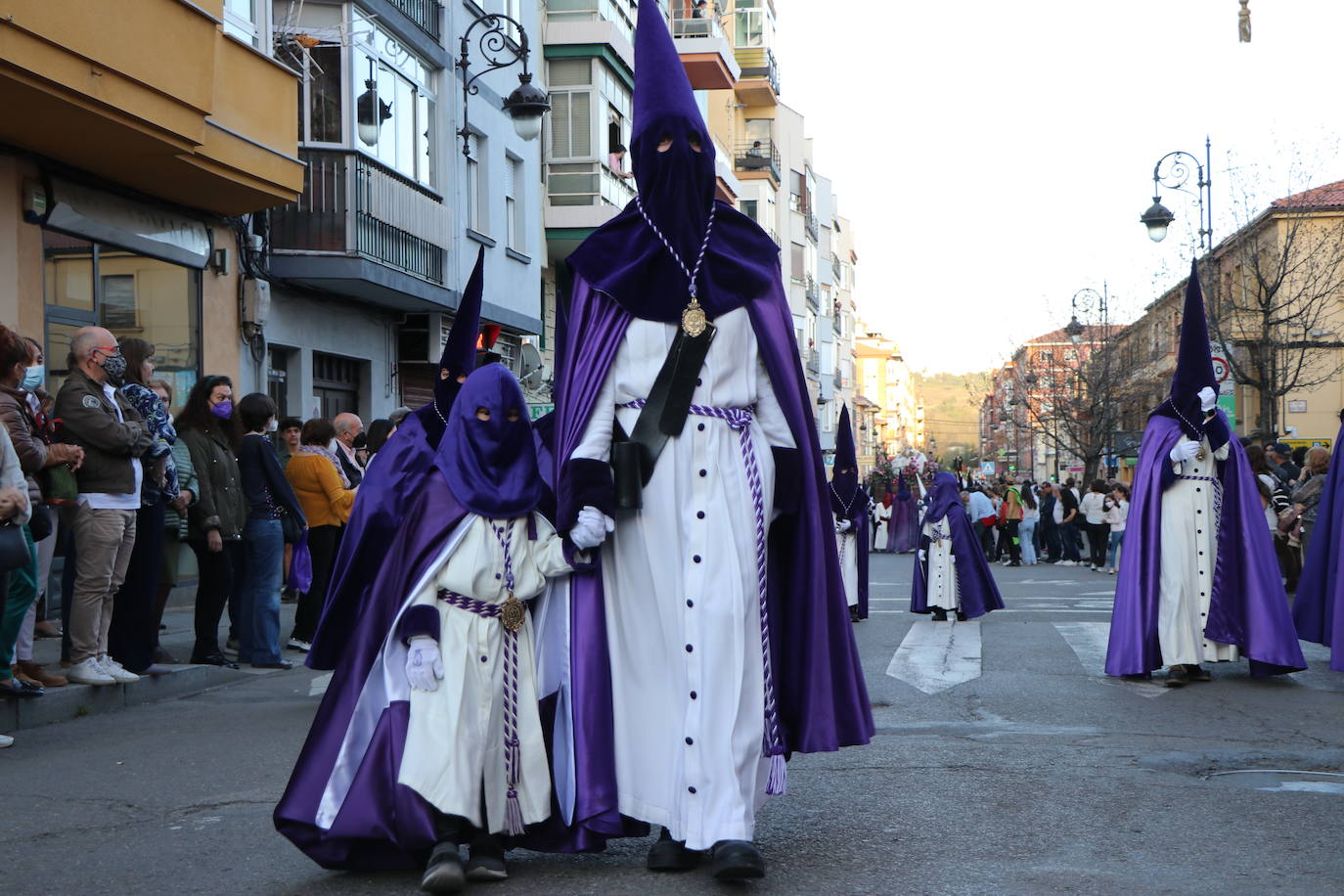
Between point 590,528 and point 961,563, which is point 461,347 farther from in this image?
point 961,563

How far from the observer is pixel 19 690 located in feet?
27.5

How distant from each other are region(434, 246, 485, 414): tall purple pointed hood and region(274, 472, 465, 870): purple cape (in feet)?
2.62

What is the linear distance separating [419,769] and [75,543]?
494 cm

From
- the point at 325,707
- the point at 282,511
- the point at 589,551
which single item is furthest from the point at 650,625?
the point at 282,511

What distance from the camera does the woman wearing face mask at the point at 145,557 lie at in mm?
9680

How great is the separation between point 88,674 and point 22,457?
4.97 feet

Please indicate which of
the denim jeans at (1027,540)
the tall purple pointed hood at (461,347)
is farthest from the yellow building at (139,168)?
the denim jeans at (1027,540)

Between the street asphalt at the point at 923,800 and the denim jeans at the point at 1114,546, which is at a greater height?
the street asphalt at the point at 923,800

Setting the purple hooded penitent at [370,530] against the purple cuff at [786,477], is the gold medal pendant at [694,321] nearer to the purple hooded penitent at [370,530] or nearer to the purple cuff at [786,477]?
the purple cuff at [786,477]

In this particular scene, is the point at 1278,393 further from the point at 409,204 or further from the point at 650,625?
the point at 650,625

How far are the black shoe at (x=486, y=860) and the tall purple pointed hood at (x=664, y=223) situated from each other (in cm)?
179

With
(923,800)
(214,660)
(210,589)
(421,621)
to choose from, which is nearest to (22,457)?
(210,589)

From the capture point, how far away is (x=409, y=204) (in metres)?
21.6

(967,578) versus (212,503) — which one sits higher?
(212,503)
